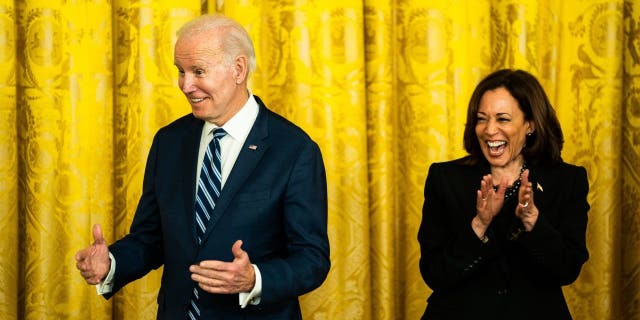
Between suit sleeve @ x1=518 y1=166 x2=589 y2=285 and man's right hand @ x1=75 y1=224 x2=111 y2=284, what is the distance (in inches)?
43.0

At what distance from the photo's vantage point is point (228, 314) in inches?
82.0

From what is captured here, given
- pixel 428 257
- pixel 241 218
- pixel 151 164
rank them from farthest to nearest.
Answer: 1. pixel 428 257
2. pixel 151 164
3. pixel 241 218

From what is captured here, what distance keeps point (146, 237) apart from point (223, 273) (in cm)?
46

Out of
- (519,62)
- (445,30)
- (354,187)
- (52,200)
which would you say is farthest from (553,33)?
(52,200)

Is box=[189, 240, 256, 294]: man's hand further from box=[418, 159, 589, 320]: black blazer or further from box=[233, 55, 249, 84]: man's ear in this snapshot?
box=[418, 159, 589, 320]: black blazer

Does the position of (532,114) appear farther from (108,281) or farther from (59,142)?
(59,142)

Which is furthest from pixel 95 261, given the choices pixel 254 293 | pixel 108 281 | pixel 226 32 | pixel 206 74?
pixel 226 32

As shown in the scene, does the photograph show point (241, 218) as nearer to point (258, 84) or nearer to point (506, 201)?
point (506, 201)

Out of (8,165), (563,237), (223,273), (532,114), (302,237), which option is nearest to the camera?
(223,273)

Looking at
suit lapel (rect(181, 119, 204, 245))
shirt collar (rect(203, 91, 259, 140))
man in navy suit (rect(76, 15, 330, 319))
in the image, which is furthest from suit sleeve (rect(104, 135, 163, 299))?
shirt collar (rect(203, 91, 259, 140))

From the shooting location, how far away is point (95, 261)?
6.73ft

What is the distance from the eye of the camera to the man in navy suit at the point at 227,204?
6.76 ft

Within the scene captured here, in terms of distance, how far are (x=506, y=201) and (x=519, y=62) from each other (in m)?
0.98

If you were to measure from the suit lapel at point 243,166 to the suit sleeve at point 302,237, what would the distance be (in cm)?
10
